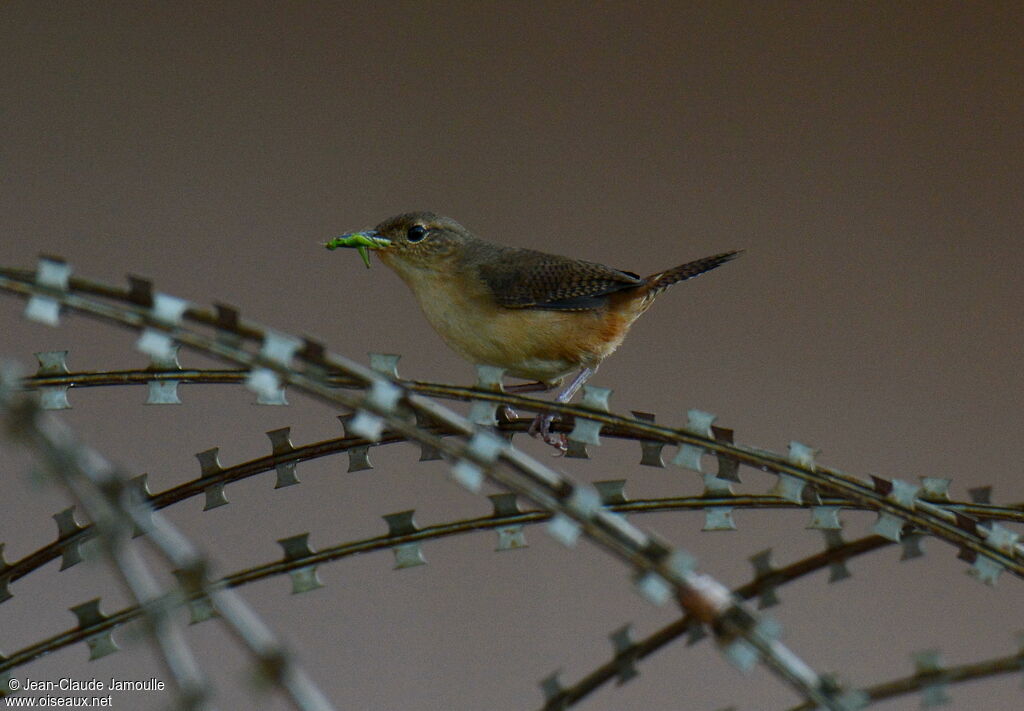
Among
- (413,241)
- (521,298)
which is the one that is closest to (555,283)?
(521,298)

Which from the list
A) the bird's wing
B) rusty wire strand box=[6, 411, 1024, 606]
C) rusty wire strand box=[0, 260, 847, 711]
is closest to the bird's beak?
the bird's wing

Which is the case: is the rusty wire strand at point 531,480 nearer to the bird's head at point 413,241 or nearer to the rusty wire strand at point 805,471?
the rusty wire strand at point 805,471

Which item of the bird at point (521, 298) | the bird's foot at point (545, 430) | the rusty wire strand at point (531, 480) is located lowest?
the rusty wire strand at point (531, 480)

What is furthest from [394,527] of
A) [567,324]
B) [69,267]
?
[567,324]

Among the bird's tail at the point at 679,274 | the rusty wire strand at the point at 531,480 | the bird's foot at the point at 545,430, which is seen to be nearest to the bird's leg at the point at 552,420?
the bird's foot at the point at 545,430

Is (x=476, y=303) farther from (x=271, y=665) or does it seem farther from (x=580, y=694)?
(x=271, y=665)

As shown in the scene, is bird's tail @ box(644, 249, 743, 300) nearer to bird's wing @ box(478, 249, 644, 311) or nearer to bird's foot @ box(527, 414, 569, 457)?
bird's wing @ box(478, 249, 644, 311)
